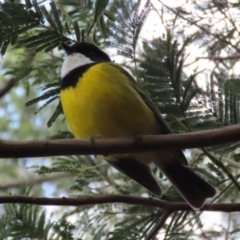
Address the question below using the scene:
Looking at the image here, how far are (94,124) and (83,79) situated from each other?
→ 0.21m

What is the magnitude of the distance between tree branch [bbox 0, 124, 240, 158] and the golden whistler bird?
1.68 ft

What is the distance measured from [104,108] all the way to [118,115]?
0.07 m

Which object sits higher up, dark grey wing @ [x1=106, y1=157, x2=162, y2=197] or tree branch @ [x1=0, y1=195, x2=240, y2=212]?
tree branch @ [x1=0, y1=195, x2=240, y2=212]

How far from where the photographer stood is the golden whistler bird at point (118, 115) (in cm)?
222

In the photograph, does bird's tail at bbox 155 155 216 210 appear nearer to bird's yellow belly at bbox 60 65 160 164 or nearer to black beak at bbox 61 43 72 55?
bird's yellow belly at bbox 60 65 160 164

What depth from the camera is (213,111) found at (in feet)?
6.31

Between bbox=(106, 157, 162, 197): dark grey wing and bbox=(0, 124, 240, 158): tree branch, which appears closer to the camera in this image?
bbox=(0, 124, 240, 158): tree branch

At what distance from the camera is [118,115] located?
224cm

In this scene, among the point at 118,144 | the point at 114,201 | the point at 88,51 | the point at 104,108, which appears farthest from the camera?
the point at 88,51

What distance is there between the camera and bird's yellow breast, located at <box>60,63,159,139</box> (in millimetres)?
2225

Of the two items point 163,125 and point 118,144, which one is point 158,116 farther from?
point 118,144

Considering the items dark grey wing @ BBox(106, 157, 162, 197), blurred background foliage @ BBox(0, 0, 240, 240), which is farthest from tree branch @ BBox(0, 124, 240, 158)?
dark grey wing @ BBox(106, 157, 162, 197)

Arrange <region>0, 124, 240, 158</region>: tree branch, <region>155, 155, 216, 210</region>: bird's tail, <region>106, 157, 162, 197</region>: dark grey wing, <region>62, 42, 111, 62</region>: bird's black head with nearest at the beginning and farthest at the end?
<region>0, 124, 240, 158</region>: tree branch < <region>155, 155, 216, 210</region>: bird's tail < <region>106, 157, 162, 197</region>: dark grey wing < <region>62, 42, 111, 62</region>: bird's black head

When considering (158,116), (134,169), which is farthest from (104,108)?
(134,169)
